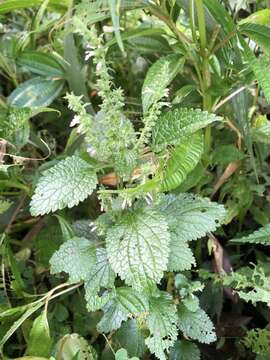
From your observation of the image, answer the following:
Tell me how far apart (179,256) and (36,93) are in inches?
18.5

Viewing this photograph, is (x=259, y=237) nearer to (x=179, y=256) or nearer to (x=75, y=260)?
(x=179, y=256)

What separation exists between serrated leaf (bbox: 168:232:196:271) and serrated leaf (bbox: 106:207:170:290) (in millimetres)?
71

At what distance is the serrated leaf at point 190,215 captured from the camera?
0.73 m

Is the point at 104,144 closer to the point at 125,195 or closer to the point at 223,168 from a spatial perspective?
the point at 125,195

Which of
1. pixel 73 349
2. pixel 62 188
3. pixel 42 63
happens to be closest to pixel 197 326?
pixel 73 349

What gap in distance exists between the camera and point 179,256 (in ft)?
2.33

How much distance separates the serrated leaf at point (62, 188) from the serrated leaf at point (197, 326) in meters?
0.27

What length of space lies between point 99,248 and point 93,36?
30 centimetres

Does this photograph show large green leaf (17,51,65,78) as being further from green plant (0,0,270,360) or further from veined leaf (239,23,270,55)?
veined leaf (239,23,270,55)

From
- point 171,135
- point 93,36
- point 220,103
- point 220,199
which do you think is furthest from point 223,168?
point 93,36

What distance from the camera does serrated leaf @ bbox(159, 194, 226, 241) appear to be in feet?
2.38

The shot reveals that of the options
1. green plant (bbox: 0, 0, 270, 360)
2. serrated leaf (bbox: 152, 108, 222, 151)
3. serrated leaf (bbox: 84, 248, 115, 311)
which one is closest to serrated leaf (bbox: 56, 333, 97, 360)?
green plant (bbox: 0, 0, 270, 360)

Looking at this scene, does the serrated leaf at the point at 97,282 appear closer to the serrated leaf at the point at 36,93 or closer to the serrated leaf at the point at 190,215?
the serrated leaf at the point at 190,215

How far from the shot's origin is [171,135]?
2.24 feet
